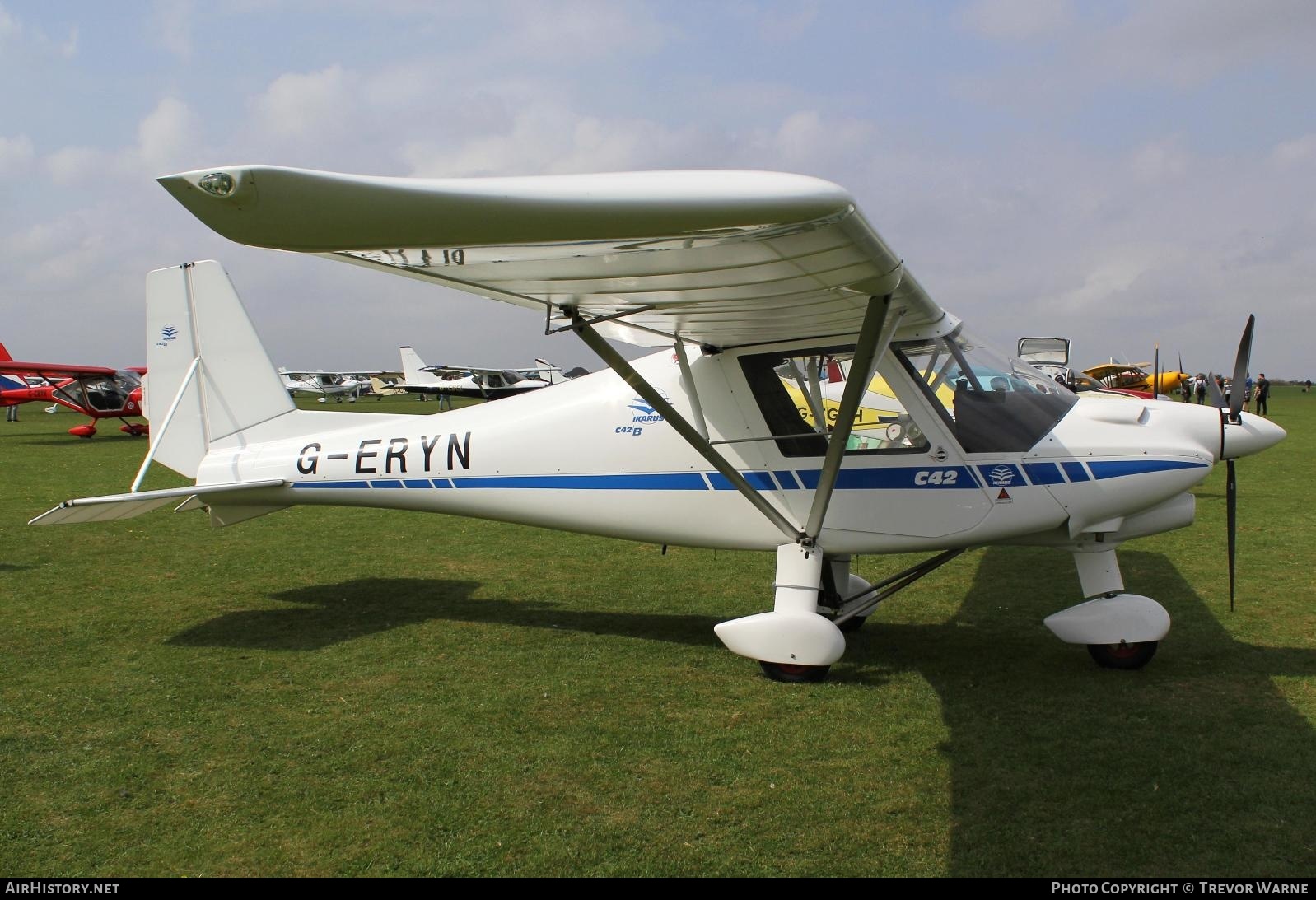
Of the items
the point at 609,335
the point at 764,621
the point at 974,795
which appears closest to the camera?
the point at 974,795

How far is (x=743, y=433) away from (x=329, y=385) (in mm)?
77622

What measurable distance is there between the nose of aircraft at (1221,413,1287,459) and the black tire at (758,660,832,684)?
2.71 m

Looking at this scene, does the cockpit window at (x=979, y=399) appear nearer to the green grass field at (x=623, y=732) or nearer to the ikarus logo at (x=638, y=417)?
the green grass field at (x=623, y=732)

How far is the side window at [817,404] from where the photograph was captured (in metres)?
5.61

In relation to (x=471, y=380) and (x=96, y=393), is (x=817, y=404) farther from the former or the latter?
(x=471, y=380)

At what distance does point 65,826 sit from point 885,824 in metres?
3.20

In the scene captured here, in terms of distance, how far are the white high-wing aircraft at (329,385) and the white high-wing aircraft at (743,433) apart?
60619mm

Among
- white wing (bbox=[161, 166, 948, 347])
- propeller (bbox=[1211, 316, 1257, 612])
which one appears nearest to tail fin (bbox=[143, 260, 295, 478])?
white wing (bbox=[161, 166, 948, 347])

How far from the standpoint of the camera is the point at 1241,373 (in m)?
5.58

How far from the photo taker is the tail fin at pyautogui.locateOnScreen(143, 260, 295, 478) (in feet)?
23.4

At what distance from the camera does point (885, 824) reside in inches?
142
